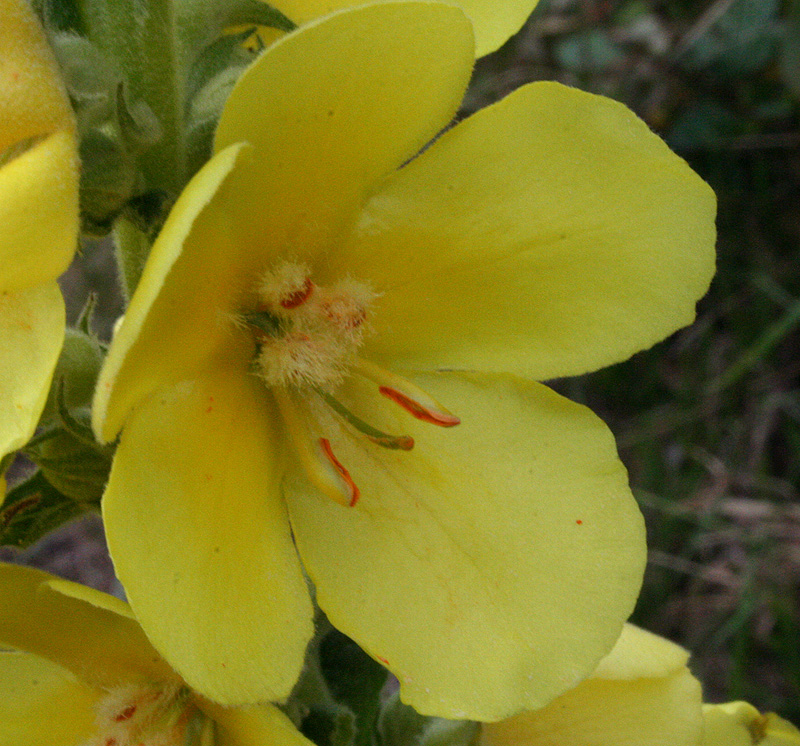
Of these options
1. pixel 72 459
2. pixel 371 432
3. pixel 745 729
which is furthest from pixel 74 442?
pixel 745 729

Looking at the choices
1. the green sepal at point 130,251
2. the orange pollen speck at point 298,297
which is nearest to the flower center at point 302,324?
the orange pollen speck at point 298,297

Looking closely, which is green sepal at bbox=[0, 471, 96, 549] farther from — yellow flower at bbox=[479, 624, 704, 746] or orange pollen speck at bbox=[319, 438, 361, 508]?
yellow flower at bbox=[479, 624, 704, 746]

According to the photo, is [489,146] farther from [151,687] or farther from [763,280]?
[763,280]

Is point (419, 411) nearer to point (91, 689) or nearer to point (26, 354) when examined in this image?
point (26, 354)

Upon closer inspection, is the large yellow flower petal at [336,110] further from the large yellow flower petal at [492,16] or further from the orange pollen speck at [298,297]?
the large yellow flower petal at [492,16]

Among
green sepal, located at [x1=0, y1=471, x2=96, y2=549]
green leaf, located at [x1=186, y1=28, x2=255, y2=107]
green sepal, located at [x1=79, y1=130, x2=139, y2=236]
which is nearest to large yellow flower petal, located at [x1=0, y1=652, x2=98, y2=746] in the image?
green sepal, located at [x1=0, y1=471, x2=96, y2=549]

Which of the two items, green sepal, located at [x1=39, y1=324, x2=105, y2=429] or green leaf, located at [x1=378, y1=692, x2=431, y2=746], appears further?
green leaf, located at [x1=378, y1=692, x2=431, y2=746]

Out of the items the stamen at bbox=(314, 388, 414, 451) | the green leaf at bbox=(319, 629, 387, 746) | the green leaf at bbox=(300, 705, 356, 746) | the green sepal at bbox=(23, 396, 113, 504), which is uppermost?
the stamen at bbox=(314, 388, 414, 451)
